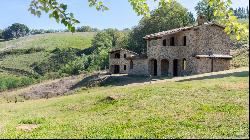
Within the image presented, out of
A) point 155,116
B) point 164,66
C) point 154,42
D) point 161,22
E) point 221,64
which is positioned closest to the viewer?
point 155,116

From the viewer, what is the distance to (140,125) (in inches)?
845

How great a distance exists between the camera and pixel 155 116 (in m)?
25.1

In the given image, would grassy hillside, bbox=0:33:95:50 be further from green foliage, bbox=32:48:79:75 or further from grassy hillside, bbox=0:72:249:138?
grassy hillside, bbox=0:72:249:138

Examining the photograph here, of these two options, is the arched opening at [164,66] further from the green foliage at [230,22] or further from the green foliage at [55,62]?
the green foliage at [230,22]

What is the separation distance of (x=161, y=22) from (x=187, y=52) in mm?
21146

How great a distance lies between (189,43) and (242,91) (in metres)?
31.9

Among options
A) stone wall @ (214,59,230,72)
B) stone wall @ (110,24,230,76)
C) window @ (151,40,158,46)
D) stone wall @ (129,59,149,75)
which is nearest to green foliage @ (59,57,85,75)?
stone wall @ (129,59,149,75)

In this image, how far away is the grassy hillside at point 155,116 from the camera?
60.6ft

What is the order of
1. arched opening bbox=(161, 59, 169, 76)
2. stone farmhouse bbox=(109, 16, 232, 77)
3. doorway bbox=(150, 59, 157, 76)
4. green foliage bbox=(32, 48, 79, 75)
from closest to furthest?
1. stone farmhouse bbox=(109, 16, 232, 77)
2. arched opening bbox=(161, 59, 169, 76)
3. doorway bbox=(150, 59, 157, 76)
4. green foliage bbox=(32, 48, 79, 75)

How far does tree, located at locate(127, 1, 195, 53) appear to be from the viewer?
8538 centimetres

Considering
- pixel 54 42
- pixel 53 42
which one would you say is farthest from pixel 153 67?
pixel 53 42

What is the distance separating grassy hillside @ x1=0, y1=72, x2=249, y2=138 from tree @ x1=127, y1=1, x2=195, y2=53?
44.4 meters

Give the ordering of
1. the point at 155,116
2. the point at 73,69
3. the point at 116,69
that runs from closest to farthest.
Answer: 1. the point at 155,116
2. the point at 116,69
3. the point at 73,69

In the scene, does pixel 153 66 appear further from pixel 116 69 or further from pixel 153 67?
pixel 116 69
